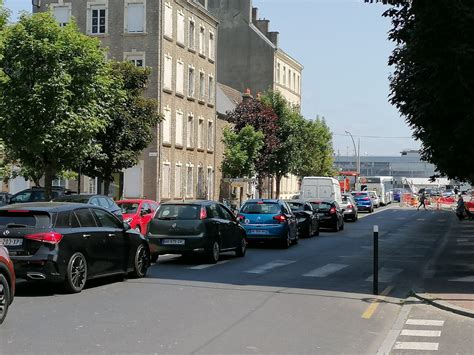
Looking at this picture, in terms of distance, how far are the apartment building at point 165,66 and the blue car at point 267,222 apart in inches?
908

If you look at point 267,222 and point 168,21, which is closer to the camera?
point 267,222

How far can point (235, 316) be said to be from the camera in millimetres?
10445

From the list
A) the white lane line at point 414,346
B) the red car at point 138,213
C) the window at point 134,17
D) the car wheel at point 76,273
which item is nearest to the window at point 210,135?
the window at point 134,17

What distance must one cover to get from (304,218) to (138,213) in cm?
742

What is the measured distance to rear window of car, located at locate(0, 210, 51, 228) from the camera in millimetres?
12070

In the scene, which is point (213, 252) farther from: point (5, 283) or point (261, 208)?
point (5, 283)

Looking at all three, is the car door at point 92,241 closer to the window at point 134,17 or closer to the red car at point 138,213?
the red car at point 138,213

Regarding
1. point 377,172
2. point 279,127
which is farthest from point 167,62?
point 377,172

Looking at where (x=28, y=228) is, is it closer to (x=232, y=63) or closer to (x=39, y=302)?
(x=39, y=302)

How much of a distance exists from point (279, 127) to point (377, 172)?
5107 inches

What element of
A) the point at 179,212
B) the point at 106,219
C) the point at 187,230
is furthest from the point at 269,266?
the point at 106,219

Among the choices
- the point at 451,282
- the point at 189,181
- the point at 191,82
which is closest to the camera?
the point at 451,282

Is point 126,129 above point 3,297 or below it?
above

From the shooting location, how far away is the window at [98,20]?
162 feet
